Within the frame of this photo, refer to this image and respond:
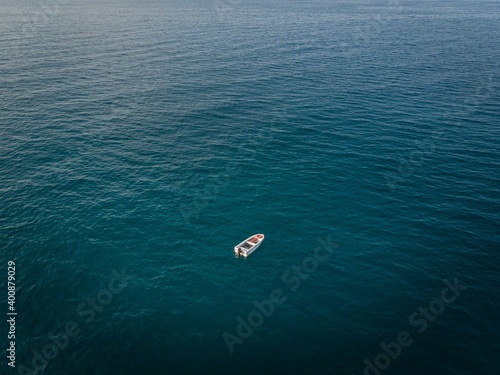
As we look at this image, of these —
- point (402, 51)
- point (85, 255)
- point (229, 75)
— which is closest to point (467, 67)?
point (402, 51)

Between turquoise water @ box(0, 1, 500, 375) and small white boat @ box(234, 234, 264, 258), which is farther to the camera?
small white boat @ box(234, 234, 264, 258)

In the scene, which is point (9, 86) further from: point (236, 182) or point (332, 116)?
point (332, 116)

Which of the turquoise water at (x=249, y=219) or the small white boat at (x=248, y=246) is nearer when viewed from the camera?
the turquoise water at (x=249, y=219)

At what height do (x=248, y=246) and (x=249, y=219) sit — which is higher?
(x=248, y=246)

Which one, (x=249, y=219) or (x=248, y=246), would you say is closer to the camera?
(x=248, y=246)
